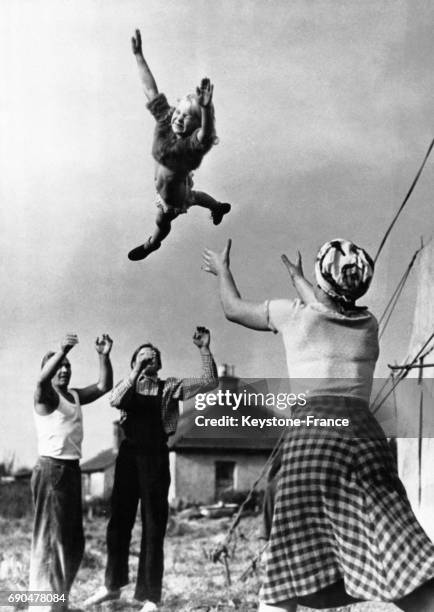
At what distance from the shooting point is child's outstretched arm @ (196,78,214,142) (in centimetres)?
463

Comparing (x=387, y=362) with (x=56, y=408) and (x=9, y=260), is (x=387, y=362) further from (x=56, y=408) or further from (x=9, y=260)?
(x=9, y=260)

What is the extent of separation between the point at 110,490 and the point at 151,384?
1.79 ft

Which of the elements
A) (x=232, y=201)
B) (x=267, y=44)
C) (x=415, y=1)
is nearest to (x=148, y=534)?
(x=232, y=201)

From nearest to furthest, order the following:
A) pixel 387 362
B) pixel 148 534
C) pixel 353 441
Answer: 1. pixel 353 441
2. pixel 148 534
3. pixel 387 362

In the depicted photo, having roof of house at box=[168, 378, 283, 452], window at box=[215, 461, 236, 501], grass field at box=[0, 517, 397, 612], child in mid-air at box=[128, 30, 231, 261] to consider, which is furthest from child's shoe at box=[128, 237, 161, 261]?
grass field at box=[0, 517, 397, 612]

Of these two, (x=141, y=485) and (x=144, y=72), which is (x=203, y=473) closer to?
(x=141, y=485)

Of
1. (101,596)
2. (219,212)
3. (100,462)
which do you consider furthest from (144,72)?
(101,596)

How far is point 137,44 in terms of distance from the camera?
15.8ft

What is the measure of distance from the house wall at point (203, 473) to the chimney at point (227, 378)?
0.31m

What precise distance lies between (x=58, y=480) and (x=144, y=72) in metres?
2.01

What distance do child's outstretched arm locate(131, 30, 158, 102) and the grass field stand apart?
2099 millimetres

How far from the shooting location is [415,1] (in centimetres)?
497

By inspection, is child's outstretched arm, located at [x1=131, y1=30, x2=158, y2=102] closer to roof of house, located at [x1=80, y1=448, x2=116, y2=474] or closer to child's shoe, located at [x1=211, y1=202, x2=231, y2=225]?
child's shoe, located at [x1=211, y1=202, x2=231, y2=225]

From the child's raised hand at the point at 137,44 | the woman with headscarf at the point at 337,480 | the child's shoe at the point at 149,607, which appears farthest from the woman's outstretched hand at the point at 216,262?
the child's shoe at the point at 149,607
